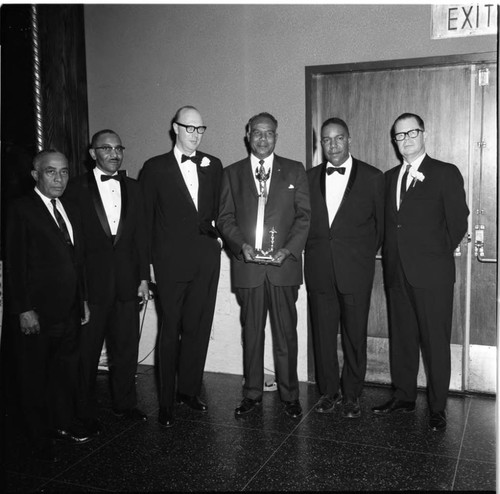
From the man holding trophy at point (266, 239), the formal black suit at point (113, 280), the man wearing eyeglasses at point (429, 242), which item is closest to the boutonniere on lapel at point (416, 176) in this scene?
the man wearing eyeglasses at point (429, 242)

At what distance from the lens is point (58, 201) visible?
3730mm

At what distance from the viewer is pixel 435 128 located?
4.59 m

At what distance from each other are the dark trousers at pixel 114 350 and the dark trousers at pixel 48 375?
170 mm

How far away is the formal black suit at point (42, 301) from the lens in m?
3.47

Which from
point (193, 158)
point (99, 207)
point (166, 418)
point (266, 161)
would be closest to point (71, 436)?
point (166, 418)

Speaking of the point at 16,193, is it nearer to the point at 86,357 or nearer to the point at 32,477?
the point at 86,357

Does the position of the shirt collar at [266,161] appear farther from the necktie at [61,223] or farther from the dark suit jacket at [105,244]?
the necktie at [61,223]

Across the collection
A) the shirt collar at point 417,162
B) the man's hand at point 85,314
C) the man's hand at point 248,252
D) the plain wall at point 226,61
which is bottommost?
the man's hand at point 85,314

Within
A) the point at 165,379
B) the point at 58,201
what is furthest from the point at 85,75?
the point at 165,379

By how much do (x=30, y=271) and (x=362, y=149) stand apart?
2763mm

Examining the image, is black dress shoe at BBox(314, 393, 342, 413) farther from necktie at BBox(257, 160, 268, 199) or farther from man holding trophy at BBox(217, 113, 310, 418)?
necktie at BBox(257, 160, 268, 199)

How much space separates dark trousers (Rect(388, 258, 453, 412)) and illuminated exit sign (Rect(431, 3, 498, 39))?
1.88 m

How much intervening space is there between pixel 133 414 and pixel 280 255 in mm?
1538

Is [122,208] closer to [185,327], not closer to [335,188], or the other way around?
[185,327]
